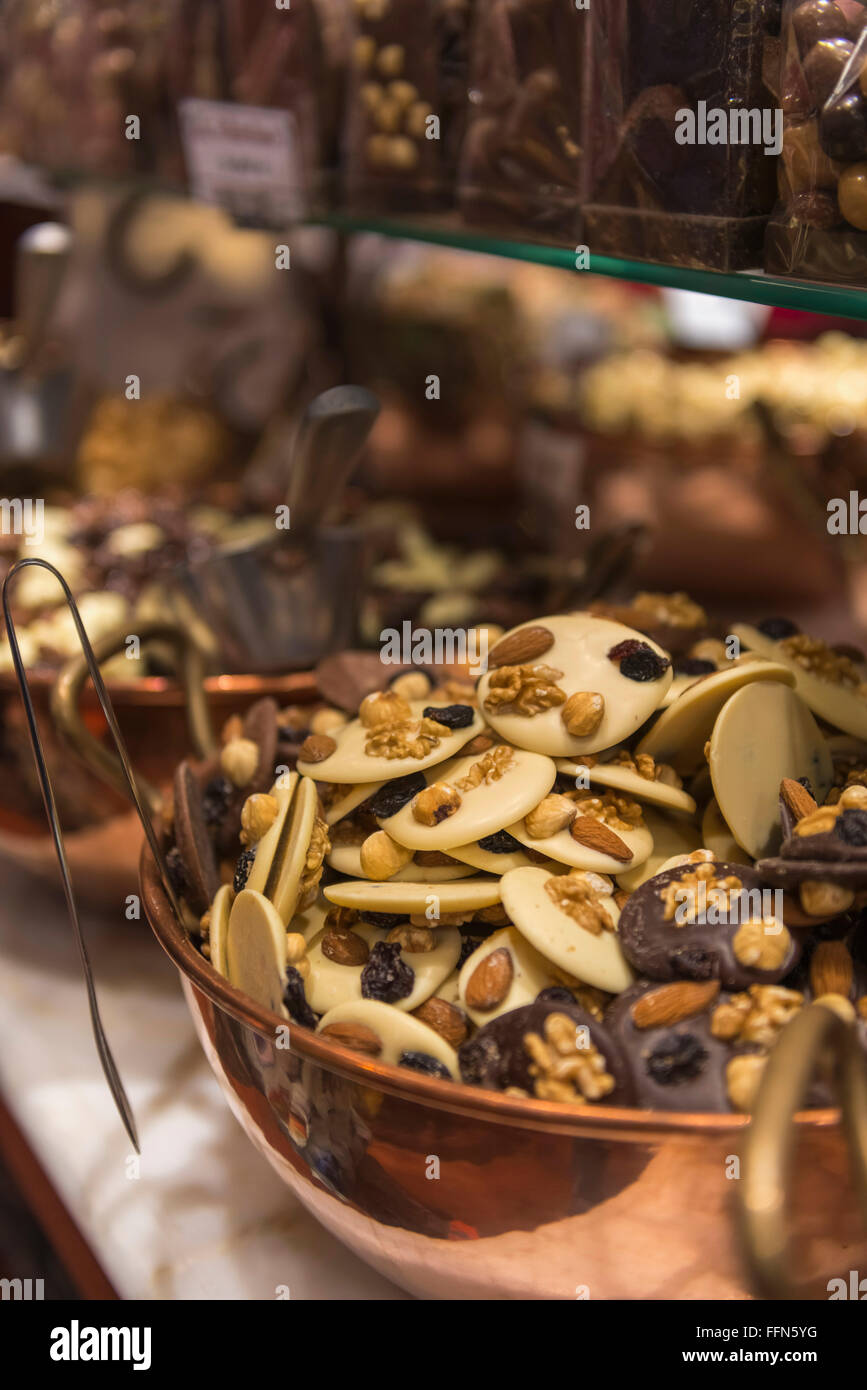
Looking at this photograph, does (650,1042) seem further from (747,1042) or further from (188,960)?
(188,960)

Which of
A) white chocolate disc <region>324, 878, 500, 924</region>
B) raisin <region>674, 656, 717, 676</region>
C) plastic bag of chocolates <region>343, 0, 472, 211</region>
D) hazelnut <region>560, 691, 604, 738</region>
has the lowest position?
white chocolate disc <region>324, 878, 500, 924</region>

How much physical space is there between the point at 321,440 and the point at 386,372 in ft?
3.24

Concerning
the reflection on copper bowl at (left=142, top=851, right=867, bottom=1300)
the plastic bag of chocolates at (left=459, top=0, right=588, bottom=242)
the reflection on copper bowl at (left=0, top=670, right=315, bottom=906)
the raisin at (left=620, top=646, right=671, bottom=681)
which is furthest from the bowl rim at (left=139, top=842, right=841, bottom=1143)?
the plastic bag of chocolates at (left=459, top=0, right=588, bottom=242)

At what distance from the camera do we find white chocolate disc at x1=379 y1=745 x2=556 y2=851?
0.53 m

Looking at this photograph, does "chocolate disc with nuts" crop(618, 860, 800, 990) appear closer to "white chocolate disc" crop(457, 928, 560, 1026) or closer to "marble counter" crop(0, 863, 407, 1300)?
"white chocolate disc" crop(457, 928, 560, 1026)

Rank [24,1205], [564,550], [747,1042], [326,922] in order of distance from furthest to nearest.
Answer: [564,550], [24,1205], [326,922], [747,1042]

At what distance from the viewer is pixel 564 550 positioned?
1315 mm

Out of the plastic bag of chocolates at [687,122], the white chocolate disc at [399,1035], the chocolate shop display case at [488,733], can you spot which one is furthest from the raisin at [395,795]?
the plastic bag of chocolates at [687,122]

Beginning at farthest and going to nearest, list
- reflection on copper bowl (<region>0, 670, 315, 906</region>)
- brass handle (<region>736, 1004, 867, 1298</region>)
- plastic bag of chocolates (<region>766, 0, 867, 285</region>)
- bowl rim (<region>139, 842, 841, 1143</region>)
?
reflection on copper bowl (<region>0, 670, 315, 906</region>), plastic bag of chocolates (<region>766, 0, 867, 285</region>), bowl rim (<region>139, 842, 841, 1143</region>), brass handle (<region>736, 1004, 867, 1298</region>)

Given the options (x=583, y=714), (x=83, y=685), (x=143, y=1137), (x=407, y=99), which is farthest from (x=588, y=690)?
(x=407, y=99)

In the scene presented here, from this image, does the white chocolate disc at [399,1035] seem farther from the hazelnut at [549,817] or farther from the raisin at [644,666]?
the raisin at [644,666]

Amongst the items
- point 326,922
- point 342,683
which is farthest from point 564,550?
point 326,922

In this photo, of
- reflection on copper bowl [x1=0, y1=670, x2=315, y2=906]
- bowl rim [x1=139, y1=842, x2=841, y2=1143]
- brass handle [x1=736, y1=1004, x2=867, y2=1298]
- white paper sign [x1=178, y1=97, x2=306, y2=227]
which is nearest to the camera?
brass handle [x1=736, y1=1004, x2=867, y2=1298]

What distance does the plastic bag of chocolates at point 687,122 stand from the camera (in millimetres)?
579
